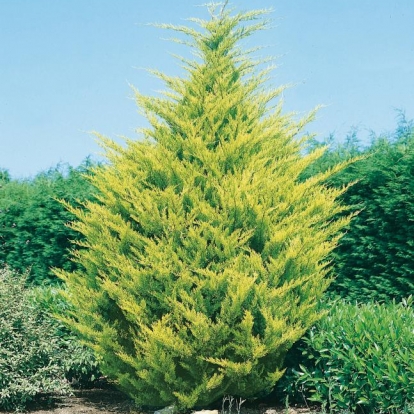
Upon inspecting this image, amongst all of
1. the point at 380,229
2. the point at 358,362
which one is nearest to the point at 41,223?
the point at 380,229

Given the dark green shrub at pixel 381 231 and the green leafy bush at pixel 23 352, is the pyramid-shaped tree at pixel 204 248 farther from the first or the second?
the dark green shrub at pixel 381 231

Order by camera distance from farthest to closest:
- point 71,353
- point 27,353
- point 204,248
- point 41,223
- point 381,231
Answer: point 41,223 → point 381,231 → point 71,353 → point 27,353 → point 204,248

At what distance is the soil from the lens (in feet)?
21.6

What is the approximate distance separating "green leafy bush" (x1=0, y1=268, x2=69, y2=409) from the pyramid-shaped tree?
3.08ft

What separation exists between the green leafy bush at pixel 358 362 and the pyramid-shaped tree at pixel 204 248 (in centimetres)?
34

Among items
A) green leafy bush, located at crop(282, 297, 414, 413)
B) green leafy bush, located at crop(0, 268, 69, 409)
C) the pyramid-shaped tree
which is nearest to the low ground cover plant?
green leafy bush, located at crop(0, 268, 69, 409)

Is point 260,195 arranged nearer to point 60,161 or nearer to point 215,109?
point 215,109

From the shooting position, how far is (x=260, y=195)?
241 inches

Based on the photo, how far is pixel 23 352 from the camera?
7.30 m

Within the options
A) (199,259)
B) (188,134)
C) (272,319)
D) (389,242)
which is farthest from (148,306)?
(389,242)

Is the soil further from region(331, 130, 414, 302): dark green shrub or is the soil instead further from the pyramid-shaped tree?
region(331, 130, 414, 302): dark green shrub

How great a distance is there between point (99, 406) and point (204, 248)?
2639mm

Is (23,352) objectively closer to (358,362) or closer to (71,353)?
(71,353)

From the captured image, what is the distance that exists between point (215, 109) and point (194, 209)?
1087mm
